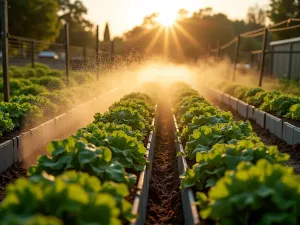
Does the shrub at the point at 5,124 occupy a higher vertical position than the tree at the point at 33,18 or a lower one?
lower

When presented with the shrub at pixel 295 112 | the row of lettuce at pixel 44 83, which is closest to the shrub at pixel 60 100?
the row of lettuce at pixel 44 83

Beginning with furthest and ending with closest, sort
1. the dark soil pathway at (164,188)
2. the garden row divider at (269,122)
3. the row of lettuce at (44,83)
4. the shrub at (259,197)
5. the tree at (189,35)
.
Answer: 1. the tree at (189,35)
2. the row of lettuce at (44,83)
3. the garden row divider at (269,122)
4. the dark soil pathway at (164,188)
5. the shrub at (259,197)

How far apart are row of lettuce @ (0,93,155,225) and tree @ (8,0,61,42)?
37531 millimetres

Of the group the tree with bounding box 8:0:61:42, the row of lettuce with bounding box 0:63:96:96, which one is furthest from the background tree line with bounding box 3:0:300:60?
the row of lettuce with bounding box 0:63:96:96

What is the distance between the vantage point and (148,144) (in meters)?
6.60

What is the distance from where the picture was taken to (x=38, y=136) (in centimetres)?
767

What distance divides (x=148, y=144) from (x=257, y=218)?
148 inches

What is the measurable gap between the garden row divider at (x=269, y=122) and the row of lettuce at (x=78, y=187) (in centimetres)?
405

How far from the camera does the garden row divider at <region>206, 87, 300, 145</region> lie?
8.13 m

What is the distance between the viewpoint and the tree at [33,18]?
3978 cm

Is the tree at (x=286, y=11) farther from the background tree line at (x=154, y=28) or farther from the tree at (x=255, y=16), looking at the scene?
the tree at (x=255, y=16)

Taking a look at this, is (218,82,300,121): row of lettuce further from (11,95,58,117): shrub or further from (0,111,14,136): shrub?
(0,111,14,136): shrub

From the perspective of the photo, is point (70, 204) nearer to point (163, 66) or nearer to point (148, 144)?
point (148, 144)

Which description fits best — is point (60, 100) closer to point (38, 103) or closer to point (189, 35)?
point (38, 103)
